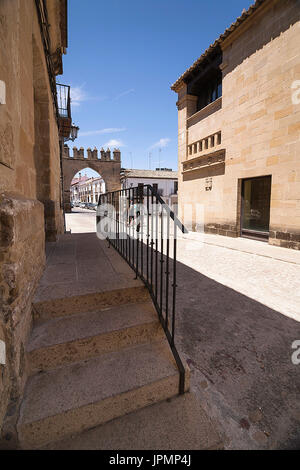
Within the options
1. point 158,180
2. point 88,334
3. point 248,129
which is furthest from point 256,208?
point 158,180

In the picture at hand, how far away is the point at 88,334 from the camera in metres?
1.77

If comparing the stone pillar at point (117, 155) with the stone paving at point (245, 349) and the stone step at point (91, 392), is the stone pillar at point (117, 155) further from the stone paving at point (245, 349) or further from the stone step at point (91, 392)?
the stone step at point (91, 392)

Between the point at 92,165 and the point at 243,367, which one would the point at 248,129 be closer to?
the point at 243,367

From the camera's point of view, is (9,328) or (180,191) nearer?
(9,328)

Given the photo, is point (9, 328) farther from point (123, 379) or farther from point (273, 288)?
point (273, 288)

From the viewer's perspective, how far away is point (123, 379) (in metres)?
1.56

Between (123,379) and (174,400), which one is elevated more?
(123,379)

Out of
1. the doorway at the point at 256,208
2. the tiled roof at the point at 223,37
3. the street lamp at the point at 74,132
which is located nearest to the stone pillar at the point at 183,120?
the tiled roof at the point at 223,37

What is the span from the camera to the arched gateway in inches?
995

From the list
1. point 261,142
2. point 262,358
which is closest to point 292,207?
point 261,142

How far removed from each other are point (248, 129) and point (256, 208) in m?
2.95

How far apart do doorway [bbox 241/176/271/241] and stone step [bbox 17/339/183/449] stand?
7348 millimetres

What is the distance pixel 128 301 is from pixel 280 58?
8.76 meters

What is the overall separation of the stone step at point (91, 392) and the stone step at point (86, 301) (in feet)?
1.57
